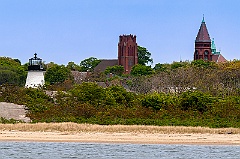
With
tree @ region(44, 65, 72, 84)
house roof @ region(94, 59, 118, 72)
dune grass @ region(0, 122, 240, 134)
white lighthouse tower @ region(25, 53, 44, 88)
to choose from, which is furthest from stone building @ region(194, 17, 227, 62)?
dune grass @ region(0, 122, 240, 134)

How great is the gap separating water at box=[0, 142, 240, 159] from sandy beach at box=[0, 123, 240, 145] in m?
0.84

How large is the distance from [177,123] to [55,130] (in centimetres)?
719

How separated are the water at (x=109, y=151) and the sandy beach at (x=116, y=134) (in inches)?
32.9

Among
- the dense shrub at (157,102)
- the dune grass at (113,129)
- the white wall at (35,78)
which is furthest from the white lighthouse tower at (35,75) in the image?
the dune grass at (113,129)

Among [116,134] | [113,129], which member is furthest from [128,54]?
[116,134]

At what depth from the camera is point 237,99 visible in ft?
173

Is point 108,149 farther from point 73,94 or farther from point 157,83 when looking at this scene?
point 157,83

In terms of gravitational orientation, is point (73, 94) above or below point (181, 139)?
above

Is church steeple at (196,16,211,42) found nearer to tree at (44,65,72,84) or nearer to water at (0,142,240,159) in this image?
Result: tree at (44,65,72,84)

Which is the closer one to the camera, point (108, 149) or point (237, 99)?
point (108, 149)

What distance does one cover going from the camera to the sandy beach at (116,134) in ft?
126

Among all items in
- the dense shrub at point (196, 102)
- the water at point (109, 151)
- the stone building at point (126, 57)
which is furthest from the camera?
the stone building at point (126, 57)

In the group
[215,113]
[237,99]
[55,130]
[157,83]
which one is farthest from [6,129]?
[157,83]

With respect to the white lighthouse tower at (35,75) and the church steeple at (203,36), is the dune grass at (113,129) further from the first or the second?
the church steeple at (203,36)
